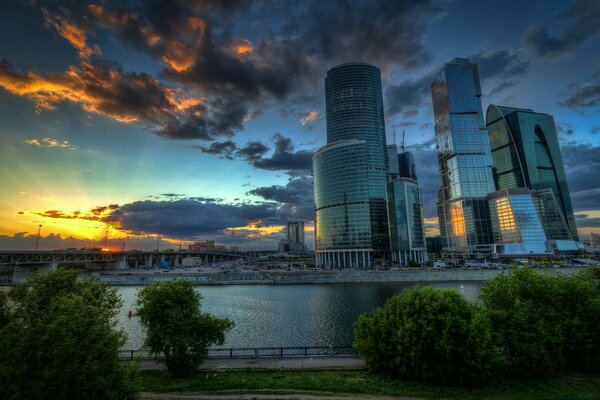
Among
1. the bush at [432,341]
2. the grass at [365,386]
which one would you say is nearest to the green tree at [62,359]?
the grass at [365,386]

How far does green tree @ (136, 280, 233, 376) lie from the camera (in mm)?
28891

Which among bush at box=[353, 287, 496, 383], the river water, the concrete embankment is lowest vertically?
the river water

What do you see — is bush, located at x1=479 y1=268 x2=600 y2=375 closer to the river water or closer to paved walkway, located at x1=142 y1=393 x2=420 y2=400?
paved walkway, located at x1=142 y1=393 x2=420 y2=400

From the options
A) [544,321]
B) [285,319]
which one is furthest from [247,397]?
[285,319]

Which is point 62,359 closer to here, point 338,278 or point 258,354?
point 258,354

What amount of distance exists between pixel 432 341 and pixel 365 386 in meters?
7.05

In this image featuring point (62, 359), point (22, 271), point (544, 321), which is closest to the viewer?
point (62, 359)

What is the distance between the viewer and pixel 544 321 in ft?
95.3

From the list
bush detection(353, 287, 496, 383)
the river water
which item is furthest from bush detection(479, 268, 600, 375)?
the river water

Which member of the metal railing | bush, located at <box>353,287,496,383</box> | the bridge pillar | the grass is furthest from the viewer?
the bridge pillar

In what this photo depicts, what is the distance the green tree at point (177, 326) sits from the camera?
94.8ft

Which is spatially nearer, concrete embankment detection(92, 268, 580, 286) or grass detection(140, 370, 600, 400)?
grass detection(140, 370, 600, 400)

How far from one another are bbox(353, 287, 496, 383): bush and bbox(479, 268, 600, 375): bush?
3480 millimetres

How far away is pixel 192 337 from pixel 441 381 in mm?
23430
